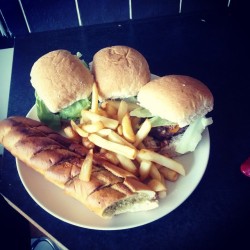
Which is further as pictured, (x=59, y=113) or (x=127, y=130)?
(x=59, y=113)

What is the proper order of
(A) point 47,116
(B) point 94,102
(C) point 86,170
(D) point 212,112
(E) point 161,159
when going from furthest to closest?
1. (D) point 212,112
2. (A) point 47,116
3. (B) point 94,102
4. (E) point 161,159
5. (C) point 86,170

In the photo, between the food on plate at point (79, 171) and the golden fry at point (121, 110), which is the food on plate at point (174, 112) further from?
the food on plate at point (79, 171)

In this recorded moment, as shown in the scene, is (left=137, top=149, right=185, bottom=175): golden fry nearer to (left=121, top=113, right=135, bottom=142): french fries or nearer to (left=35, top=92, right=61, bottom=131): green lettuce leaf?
(left=121, top=113, right=135, bottom=142): french fries

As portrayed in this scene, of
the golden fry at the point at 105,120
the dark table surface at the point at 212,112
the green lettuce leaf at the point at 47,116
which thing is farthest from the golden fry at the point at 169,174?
the green lettuce leaf at the point at 47,116

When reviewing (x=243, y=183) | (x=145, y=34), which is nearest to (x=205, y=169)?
(x=243, y=183)

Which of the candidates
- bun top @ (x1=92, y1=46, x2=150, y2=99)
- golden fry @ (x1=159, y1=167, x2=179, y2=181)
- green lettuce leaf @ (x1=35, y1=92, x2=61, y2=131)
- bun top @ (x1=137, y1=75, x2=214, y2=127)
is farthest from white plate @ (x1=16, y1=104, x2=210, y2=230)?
bun top @ (x1=92, y1=46, x2=150, y2=99)

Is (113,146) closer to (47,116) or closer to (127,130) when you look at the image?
(127,130)

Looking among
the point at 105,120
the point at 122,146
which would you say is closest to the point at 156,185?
the point at 122,146
